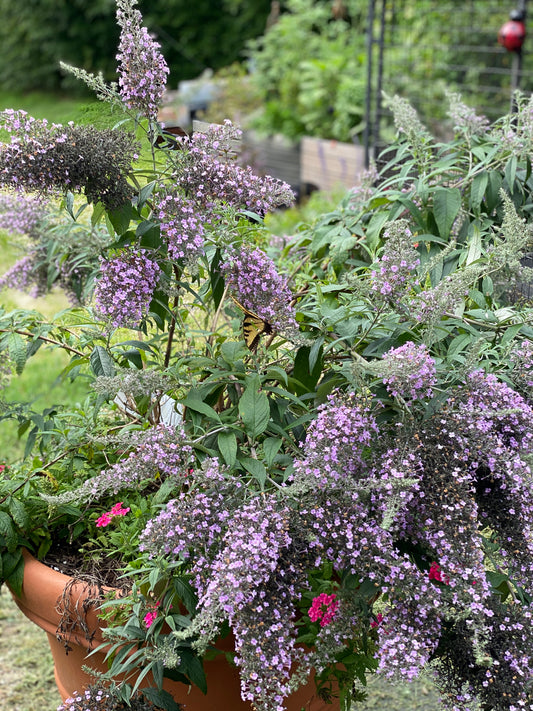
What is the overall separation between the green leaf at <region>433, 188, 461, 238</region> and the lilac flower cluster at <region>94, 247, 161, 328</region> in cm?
76

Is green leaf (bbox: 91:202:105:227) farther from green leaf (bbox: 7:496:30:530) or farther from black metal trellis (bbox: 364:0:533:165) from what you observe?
black metal trellis (bbox: 364:0:533:165)

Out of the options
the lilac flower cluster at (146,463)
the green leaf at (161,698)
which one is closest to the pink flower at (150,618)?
the green leaf at (161,698)

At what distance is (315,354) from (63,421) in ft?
2.41

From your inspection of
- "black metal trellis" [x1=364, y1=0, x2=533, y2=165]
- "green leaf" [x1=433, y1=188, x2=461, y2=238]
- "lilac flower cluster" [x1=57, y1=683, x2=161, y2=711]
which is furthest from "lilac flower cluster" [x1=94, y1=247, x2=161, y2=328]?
"black metal trellis" [x1=364, y1=0, x2=533, y2=165]

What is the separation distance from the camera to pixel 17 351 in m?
1.59

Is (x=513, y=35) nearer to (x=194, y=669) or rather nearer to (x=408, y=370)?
(x=408, y=370)

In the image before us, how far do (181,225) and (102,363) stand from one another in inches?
12.5

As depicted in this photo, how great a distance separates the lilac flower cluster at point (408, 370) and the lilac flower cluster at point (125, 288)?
44 cm

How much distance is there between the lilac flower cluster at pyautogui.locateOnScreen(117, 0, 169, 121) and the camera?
137 cm

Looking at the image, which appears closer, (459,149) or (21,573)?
(21,573)

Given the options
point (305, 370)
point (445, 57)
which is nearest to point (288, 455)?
point (305, 370)

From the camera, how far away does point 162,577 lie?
4.41 feet

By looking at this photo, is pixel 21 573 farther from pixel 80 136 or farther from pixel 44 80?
pixel 44 80

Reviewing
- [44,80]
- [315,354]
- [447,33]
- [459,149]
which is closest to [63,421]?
[315,354]
